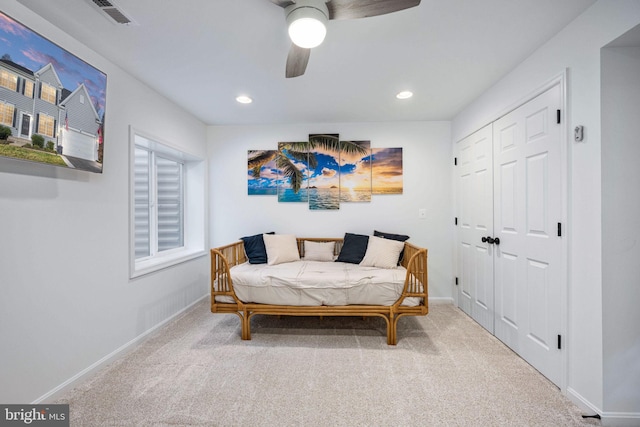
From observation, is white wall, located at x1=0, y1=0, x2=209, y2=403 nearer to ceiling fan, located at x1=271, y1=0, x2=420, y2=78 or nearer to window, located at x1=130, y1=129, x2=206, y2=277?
window, located at x1=130, y1=129, x2=206, y2=277

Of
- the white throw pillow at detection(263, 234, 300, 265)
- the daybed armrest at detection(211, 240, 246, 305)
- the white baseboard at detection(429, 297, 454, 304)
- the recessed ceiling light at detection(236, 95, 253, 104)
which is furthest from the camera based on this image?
the white baseboard at detection(429, 297, 454, 304)

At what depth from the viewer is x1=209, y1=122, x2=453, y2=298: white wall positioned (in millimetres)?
3520

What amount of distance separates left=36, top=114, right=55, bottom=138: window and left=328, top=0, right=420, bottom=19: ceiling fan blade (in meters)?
1.74

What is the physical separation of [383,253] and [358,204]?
82 centimetres

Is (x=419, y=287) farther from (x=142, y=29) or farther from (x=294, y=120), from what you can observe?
(x=142, y=29)

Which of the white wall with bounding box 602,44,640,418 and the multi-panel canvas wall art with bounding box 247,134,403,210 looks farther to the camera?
the multi-panel canvas wall art with bounding box 247,134,403,210

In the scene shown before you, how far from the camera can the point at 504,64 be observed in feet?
7.15

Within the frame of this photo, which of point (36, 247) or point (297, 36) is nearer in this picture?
point (297, 36)

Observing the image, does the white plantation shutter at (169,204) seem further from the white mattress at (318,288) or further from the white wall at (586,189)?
the white wall at (586,189)

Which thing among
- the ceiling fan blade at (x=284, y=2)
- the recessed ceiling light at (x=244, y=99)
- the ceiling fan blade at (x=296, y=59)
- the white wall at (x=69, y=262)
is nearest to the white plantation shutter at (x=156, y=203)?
the white wall at (x=69, y=262)

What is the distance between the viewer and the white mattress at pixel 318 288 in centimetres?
240

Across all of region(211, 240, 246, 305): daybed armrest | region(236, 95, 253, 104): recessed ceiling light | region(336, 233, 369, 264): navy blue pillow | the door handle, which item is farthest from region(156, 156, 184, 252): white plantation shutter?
the door handle

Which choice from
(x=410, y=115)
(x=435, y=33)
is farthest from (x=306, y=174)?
(x=435, y=33)

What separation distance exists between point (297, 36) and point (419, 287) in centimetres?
216
